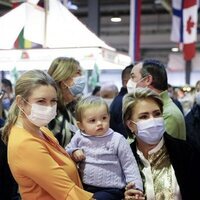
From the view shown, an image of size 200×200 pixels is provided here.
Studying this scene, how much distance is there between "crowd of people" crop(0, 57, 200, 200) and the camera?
193 cm

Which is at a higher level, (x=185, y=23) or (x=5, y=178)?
(x=185, y=23)

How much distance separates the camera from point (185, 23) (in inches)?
380

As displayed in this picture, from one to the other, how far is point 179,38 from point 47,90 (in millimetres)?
8415

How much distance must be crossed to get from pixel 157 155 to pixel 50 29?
138 inches

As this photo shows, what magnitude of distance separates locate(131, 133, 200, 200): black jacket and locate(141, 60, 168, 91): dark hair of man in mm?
692

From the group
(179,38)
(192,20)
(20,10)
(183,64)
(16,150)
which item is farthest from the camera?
(183,64)

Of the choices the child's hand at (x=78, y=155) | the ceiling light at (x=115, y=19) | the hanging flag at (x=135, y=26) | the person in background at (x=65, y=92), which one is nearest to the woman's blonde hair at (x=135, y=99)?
the child's hand at (x=78, y=155)

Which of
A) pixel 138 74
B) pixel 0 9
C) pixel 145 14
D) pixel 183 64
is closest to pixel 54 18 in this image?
pixel 138 74

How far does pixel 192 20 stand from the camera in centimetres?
946

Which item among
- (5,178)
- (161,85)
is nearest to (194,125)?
(161,85)

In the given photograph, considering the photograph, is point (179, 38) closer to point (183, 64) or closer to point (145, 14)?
point (145, 14)

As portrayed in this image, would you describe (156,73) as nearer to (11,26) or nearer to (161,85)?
(161,85)

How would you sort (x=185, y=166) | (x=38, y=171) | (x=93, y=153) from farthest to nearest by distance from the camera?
(x=93, y=153)
(x=185, y=166)
(x=38, y=171)

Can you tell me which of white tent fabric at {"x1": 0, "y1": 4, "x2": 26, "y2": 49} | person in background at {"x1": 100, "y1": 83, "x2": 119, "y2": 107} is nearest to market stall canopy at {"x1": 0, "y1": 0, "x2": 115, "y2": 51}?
white tent fabric at {"x1": 0, "y1": 4, "x2": 26, "y2": 49}
